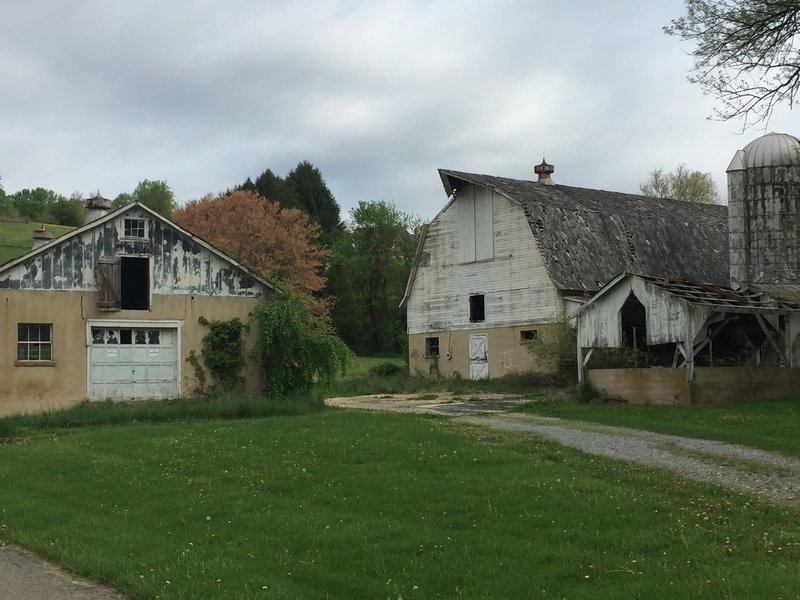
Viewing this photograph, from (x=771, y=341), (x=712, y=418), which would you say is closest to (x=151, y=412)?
(x=712, y=418)

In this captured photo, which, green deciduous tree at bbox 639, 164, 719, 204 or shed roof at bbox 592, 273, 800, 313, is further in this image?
green deciduous tree at bbox 639, 164, 719, 204

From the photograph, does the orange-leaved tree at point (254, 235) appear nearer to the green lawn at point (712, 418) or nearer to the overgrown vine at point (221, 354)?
the overgrown vine at point (221, 354)

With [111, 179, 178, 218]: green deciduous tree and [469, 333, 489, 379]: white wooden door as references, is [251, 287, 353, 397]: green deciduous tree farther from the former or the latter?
[111, 179, 178, 218]: green deciduous tree

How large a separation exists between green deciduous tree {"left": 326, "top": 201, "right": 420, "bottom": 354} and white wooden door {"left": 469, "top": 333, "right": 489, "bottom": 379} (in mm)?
29045

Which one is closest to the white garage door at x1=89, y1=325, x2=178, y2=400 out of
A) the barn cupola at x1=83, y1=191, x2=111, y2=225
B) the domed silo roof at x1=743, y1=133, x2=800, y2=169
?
the barn cupola at x1=83, y1=191, x2=111, y2=225

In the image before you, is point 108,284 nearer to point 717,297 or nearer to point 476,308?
point 717,297

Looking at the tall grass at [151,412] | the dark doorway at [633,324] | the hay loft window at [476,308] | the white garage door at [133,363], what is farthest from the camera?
the hay loft window at [476,308]

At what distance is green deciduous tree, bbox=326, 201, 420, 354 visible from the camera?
6944 centimetres

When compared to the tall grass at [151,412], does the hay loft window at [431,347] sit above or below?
above

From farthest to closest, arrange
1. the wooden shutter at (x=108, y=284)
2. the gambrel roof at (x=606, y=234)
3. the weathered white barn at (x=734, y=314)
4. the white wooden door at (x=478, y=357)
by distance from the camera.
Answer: the white wooden door at (x=478, y=357)
the gambrel roof at (x=606, y=234)
the wooden shutter at (x=108, y=284)
the weathered white barn at (x=734, y=314)

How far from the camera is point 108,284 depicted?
2619cm

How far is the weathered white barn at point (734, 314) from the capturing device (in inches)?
1000

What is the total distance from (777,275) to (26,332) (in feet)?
80.9

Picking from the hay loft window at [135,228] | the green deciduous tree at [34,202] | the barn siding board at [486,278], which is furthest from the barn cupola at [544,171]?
the green deciduous tree at [34,202]
